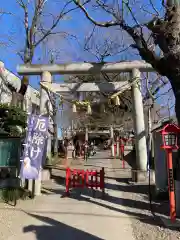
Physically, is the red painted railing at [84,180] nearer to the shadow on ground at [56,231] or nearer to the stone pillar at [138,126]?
the stone pillar at [138,126]

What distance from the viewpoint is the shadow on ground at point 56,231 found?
6.93m

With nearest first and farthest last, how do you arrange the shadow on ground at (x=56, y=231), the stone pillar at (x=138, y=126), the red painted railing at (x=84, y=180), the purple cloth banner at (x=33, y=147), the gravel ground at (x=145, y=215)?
the shadow on ground at (x=56, y=231), the gravel ground at (x=145, y=215), the purple cloth banner at (x=33, y=147), the red painted railing at (x=84, y=180), the stone pillar at (x=138, y=126)

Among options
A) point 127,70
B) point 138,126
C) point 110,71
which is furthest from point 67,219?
point 127,70

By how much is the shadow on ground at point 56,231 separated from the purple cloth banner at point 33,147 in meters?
2.27

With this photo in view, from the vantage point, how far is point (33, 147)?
33.8 feet

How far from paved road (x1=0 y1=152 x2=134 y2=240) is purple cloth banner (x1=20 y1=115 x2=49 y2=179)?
93 cm

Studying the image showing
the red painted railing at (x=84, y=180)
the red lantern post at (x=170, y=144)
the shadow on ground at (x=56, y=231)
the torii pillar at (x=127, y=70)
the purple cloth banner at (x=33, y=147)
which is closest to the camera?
the shadow on ground at (x=56, y=231)

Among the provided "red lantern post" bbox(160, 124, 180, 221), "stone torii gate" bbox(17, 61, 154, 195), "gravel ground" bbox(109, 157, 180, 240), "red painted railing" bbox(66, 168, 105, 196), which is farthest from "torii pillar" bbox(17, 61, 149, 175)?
"red lantern post" bbox(160, 124, 180, 221)

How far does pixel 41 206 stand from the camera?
9.69 metres

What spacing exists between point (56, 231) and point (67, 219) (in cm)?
101

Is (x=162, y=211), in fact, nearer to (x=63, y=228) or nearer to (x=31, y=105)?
(x=63, y=228)

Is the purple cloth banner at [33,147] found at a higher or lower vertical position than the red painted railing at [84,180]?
higher

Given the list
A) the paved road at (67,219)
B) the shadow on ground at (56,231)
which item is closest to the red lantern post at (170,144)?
the paved road at (67,219)

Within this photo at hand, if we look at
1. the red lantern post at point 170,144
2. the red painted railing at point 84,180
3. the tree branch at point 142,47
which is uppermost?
the tree branch at point 142,47
